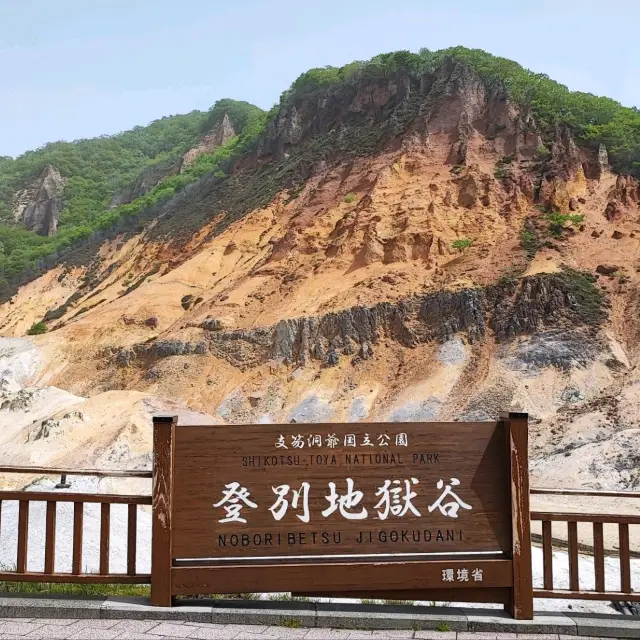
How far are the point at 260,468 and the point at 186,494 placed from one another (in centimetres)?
59

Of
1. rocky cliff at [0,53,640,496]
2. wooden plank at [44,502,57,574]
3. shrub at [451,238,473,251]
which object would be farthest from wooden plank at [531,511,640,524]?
shrub at [451,238,473,251]

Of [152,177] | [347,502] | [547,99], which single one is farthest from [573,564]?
[152,177]

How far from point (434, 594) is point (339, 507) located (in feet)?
3.14

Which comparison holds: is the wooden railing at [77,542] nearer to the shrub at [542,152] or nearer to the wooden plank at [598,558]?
the wooden plank at [598,558]

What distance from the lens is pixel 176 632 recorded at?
4.64 meters

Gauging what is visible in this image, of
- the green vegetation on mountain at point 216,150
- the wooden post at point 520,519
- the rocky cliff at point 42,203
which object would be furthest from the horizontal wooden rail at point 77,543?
the rocky cliff at point 42,203

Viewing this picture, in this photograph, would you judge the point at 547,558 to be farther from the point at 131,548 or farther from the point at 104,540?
the point at 104,540

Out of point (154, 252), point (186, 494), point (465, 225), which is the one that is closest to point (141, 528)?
point (186, 494)

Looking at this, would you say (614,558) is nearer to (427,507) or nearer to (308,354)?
(427,507)

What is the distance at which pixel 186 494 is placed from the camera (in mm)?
5066

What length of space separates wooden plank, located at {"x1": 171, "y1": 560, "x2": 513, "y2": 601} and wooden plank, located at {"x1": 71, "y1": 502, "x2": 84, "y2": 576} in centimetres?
74

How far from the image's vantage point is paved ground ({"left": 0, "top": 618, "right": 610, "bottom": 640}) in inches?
181

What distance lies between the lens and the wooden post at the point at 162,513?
4.96 m

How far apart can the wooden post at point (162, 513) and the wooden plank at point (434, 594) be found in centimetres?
97
